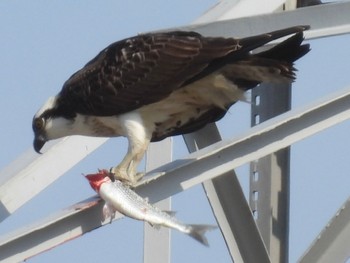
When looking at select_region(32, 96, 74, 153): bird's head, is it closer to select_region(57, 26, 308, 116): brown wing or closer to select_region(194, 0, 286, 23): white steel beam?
select_region(57, 26, 308, 116): brown wing

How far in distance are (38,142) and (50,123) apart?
6.0 inches

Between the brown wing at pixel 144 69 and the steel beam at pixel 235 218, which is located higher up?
the brown wing at pixel 144 69

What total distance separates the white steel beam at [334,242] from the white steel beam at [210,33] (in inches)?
31.5

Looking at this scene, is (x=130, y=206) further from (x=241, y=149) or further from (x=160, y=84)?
(x=160, y=84)

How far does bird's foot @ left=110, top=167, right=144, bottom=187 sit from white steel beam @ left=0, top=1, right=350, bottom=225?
8.2 inches

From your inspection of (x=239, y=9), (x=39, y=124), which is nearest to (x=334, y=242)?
(x=239, y=9)

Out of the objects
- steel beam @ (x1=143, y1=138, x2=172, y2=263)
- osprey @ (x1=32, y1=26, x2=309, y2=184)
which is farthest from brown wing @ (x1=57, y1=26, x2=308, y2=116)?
steel beam @ (x1=143, y1=138, x2=172, y2=263)

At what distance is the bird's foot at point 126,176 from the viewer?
686cm

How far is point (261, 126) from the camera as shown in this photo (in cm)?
681

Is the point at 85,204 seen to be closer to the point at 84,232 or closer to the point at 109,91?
the point at 84,232

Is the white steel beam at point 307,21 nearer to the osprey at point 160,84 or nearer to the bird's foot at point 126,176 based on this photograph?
the osprey at point 160,84

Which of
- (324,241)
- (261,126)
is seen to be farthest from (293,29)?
(324,241)

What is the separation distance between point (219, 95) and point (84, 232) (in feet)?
4.29

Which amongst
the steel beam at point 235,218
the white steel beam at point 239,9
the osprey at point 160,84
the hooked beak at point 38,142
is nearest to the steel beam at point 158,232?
the osprey at point 160,84
